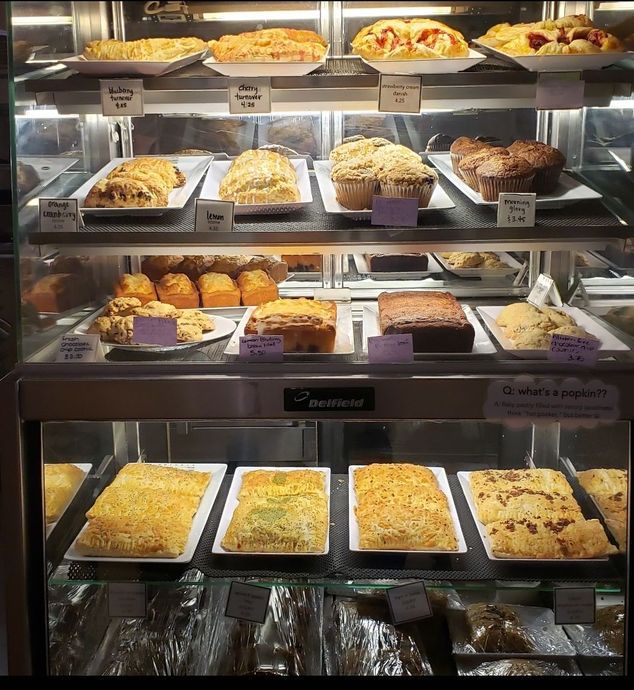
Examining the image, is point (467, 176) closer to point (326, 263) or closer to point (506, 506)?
point (326, 263)

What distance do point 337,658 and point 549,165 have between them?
1447mm

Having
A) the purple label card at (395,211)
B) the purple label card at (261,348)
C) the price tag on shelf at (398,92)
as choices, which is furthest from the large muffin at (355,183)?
the purple label card at (261,348)

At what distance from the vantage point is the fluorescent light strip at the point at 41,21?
1.92 metres

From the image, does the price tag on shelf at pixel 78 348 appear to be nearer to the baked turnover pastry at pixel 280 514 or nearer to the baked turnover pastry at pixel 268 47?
the baked turnover pastry at pixel 280 514

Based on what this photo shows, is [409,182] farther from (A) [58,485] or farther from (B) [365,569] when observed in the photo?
(A) [58,485]

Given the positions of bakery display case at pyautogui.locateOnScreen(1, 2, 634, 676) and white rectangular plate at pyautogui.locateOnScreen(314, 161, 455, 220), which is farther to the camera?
white rectangular plate at pyautogui.locateOnScreen(314, 161, 455, 220)

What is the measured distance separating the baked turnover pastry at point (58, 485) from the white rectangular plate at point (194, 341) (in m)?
0.37

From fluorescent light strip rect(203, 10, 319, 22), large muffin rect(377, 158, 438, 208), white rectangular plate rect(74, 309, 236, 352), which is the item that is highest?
fluorescent light strip rect(203, 10, 319, 22)

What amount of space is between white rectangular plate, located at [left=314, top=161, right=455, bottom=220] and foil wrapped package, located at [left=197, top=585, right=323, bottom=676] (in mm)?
1091

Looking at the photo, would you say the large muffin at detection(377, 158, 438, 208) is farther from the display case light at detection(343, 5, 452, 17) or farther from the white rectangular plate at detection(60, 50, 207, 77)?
the white rectangular plate at detection(60, 50, 207, 77)

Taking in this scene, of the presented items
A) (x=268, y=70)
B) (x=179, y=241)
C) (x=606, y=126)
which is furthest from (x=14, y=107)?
(x=606, y=126)

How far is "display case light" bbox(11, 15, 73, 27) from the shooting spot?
1922 mm

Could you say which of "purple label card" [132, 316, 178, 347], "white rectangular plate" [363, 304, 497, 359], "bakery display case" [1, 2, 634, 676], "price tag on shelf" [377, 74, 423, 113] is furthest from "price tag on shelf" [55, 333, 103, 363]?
"price tag on shelf" [377, 74, 423, 113]

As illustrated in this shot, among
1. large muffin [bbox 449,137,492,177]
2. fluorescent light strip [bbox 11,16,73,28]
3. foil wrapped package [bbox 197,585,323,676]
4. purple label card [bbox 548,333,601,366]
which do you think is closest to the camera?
fluorescent light strip [bbox 11,16,73,28]
